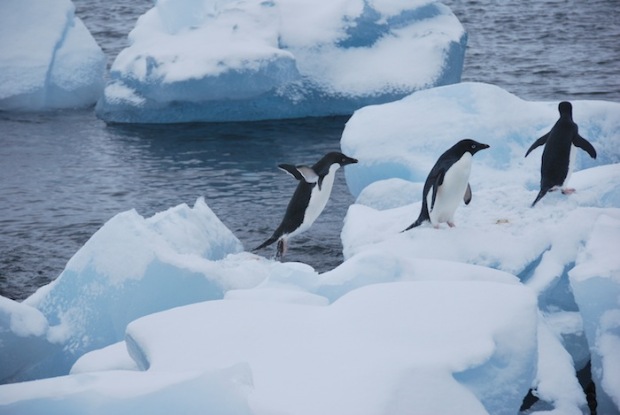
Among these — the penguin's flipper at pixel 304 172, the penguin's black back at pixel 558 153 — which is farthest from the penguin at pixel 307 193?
the penguin's black back at pixel 558 153

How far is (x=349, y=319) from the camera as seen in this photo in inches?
172

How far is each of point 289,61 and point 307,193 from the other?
17.2 ft

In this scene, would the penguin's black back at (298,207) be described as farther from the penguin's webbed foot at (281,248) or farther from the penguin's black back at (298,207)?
the penguin's webbed foot at (281,248)

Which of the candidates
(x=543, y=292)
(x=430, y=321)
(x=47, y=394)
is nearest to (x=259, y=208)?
(x=543, y=292)

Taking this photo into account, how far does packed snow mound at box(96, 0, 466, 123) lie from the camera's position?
12297 mm

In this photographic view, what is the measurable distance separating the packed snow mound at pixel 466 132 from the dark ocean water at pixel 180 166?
0.77 metres

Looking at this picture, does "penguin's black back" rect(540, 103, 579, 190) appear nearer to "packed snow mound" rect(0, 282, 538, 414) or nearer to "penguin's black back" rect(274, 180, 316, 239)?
"penguin's black back" rect(274, 180, 316, 239)

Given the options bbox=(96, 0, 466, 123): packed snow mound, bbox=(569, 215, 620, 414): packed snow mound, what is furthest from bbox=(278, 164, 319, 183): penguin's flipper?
bbox=(96, 0, 466, 123): packed snow mound

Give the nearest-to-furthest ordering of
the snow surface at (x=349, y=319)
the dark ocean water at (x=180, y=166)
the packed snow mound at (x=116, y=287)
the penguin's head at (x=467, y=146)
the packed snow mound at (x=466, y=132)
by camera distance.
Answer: the snow surface at (x=349, y=319), the packed snow mound at (x=116, y=287), the penguin's head at (x=467, y=146), the packed snow mound at (x=466, y=132), the dark ocean water at (x=180, y=166)

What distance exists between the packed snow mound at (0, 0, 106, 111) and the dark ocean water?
0.89ft

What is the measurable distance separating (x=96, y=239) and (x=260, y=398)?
7.37 ft

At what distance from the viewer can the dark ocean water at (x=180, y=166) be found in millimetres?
8656

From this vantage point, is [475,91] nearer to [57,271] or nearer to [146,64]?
[57,271]

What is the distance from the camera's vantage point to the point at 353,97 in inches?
500
